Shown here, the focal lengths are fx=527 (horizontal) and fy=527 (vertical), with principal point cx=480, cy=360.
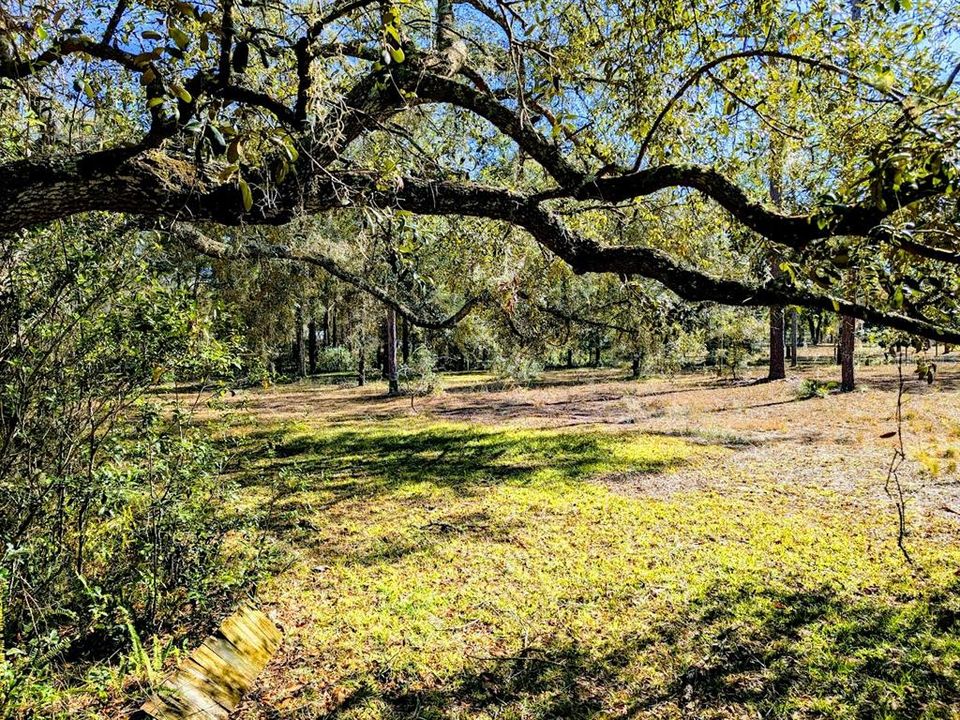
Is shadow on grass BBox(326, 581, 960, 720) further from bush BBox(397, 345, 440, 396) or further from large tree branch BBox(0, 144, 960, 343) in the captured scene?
bush BBox(397, 345, 440, 396)

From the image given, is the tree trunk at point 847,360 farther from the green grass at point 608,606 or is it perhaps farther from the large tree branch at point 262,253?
the large tree branch at point 262,253

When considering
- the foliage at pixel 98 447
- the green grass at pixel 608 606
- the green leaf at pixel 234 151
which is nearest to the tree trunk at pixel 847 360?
the green grass at pixel 608 606

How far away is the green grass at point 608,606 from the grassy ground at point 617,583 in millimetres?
20

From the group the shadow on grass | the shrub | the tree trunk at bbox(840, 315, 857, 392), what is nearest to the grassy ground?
the shadow on grass

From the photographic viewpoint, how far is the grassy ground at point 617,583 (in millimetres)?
3506

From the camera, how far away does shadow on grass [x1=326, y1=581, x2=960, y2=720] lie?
3.33 metres

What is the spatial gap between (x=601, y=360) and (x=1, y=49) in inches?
1686

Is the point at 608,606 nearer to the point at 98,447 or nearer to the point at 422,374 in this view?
the point at 98,447

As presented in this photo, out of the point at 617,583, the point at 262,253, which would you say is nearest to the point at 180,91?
the point at 617,583

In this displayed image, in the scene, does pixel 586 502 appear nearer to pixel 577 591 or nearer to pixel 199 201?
pixel 577 591

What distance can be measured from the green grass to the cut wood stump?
8.6 inches

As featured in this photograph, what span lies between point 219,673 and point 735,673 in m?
3.49

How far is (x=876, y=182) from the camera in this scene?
200 cm

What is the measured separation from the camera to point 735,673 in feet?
12.0
